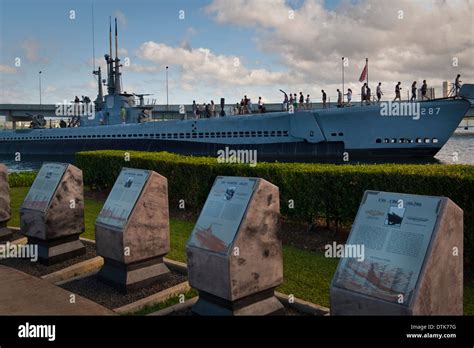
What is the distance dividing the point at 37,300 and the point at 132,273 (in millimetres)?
1376

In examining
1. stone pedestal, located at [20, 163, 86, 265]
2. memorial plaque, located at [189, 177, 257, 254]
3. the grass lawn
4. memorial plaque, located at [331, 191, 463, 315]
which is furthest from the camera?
stone pedestal, located at [20, 163, 86, 265]

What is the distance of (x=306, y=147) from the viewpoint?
32.0m

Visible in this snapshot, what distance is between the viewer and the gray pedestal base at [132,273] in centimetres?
668

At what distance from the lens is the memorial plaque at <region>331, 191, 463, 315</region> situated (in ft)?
13.1

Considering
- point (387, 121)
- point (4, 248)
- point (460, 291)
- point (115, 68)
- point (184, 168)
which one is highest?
point (115, 68)

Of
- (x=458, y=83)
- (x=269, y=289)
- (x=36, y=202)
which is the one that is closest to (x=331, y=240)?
(x=269, y=289)

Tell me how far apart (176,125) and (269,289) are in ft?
110

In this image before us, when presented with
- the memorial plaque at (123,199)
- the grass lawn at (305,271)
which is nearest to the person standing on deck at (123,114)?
the grass lawn at (305,271)

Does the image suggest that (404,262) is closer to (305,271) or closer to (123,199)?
(305,271)

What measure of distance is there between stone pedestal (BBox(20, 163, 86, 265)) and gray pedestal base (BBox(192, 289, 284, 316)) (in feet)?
12.5

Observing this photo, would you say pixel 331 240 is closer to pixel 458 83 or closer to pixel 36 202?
pixel 36 202
